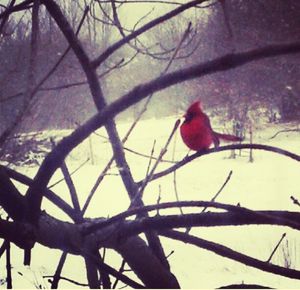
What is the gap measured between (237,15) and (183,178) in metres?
1.41

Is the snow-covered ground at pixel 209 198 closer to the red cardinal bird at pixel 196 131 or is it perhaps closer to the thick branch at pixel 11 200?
the red cardinal bird at pixel 196 131

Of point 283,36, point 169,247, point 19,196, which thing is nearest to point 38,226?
point 19,196

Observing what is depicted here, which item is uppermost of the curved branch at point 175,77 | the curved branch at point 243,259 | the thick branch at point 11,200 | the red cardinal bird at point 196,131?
the red cardinal bird at point 196,131

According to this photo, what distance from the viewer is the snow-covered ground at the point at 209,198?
4.42 ft

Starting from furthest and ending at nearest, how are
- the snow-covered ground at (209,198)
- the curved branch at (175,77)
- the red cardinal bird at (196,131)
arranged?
the snow-covered ground at (209,198) < the red cardinal bird at (196,131) < the curved branch at (175,77)

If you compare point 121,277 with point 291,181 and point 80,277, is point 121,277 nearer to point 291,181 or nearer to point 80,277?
point 80,277

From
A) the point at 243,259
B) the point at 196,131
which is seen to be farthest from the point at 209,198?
the point at 243,259

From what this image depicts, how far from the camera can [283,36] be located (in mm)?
2824

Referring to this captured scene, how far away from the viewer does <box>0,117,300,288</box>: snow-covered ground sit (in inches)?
53.0

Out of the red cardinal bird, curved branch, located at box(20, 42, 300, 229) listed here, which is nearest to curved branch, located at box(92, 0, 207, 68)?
curved branch, located at box(20, 42, 300, 229)

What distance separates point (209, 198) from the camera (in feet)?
6.36

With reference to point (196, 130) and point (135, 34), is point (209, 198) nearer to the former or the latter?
point (196, 130)

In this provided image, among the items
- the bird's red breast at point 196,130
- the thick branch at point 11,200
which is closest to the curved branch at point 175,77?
the thick branch at point 11,200

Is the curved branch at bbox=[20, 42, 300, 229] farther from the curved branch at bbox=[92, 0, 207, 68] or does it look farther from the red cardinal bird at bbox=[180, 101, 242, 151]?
the red cardinal bird at bbox=[180, 101, 242, 151]
